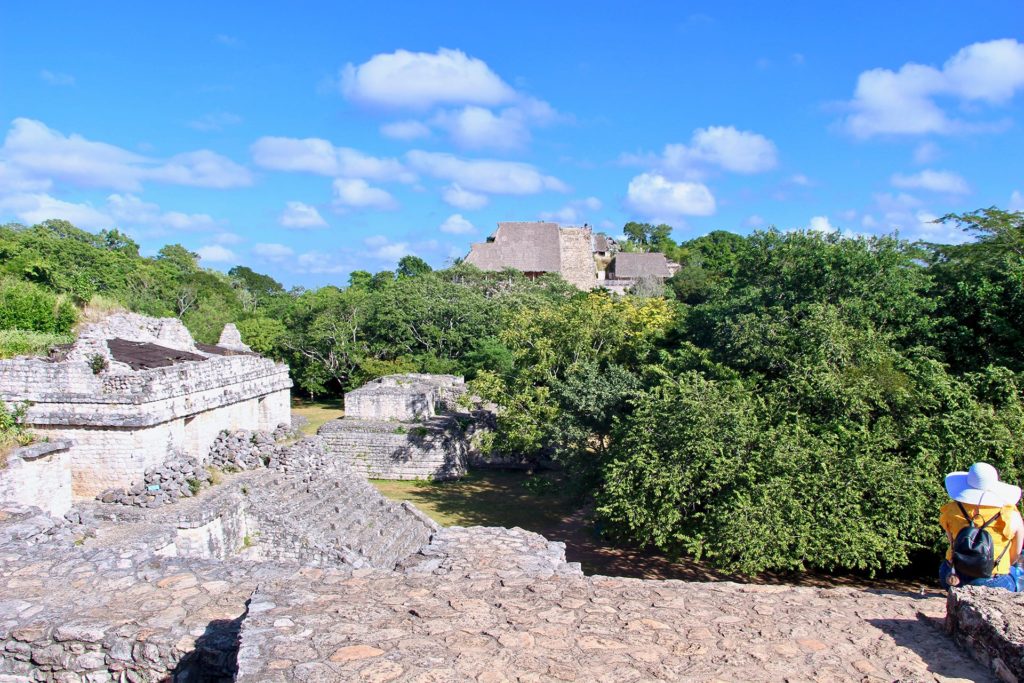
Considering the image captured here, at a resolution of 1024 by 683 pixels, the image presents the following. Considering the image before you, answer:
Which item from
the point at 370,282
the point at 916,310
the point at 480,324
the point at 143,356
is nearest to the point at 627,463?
the point at 916,310

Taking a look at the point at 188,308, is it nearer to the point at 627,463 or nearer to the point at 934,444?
the point at 627,463

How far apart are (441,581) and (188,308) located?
3541 cm

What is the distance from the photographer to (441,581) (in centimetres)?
529

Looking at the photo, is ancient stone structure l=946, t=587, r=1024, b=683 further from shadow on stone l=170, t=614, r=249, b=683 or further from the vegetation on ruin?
Answer: the vegetation on ruin

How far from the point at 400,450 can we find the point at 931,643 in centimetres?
1520

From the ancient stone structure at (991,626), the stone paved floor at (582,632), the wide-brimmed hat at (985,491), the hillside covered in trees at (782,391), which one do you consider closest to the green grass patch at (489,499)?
the hillside covered in trees at (782,391)

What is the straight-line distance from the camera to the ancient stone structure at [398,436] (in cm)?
1859

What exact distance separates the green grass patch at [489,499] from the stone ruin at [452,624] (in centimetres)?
747

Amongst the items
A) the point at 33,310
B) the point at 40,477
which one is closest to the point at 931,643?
the point at 40,477

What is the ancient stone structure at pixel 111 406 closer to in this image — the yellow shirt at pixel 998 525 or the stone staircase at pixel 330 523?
the stone staircase at pixel 330 523

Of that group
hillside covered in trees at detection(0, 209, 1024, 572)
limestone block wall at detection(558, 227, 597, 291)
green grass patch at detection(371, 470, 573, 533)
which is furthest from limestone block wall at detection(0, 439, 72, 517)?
limestone block wall at detection(558, 227, 597, 291)

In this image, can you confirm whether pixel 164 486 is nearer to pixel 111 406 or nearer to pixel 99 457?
pixel 99 457

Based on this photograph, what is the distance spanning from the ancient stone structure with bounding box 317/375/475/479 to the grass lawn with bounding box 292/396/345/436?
4.07m

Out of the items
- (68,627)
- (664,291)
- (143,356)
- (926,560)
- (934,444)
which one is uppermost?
(664,291)
